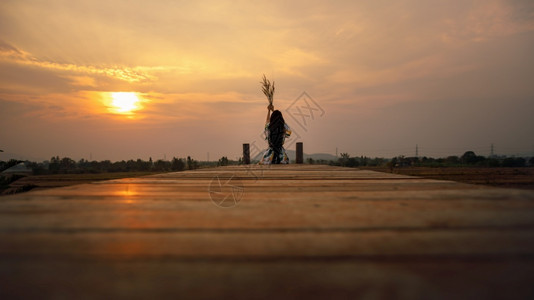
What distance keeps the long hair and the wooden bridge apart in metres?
6.30

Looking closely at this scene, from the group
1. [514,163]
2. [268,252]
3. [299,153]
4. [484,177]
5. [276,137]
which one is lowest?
[484,177]

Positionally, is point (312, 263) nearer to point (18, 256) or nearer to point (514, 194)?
point (18, 256)

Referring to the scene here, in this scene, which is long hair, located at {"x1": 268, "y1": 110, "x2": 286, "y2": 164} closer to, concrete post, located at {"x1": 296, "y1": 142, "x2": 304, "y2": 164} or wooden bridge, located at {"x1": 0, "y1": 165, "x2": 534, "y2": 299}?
concrete post, located at {"x1": 296, "y1": 142, "x2": 304, "y2": 164}

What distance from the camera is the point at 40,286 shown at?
1.73ft

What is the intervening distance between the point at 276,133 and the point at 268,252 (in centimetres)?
689

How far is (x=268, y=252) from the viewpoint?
650 millimetres

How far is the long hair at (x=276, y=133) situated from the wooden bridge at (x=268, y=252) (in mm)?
6300

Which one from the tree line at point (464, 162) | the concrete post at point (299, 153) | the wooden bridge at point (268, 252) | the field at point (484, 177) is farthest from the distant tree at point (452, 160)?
the wooden bridge at point (268, 252)

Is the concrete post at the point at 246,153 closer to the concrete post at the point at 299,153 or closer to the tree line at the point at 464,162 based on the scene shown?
the concrete post at the point at 299,153

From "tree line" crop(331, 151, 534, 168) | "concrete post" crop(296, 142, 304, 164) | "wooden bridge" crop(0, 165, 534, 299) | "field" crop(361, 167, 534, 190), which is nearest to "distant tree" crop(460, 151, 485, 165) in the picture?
"tree line" crop(331, 151, 534, 168)

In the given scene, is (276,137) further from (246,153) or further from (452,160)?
(452,160)

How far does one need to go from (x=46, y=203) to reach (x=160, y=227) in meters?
0.74

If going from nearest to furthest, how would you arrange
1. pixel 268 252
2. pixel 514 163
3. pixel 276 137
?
pixel 268 252 < pixel 276 137 < pixel 514 163

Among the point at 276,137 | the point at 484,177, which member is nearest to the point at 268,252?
the point at 276,137
